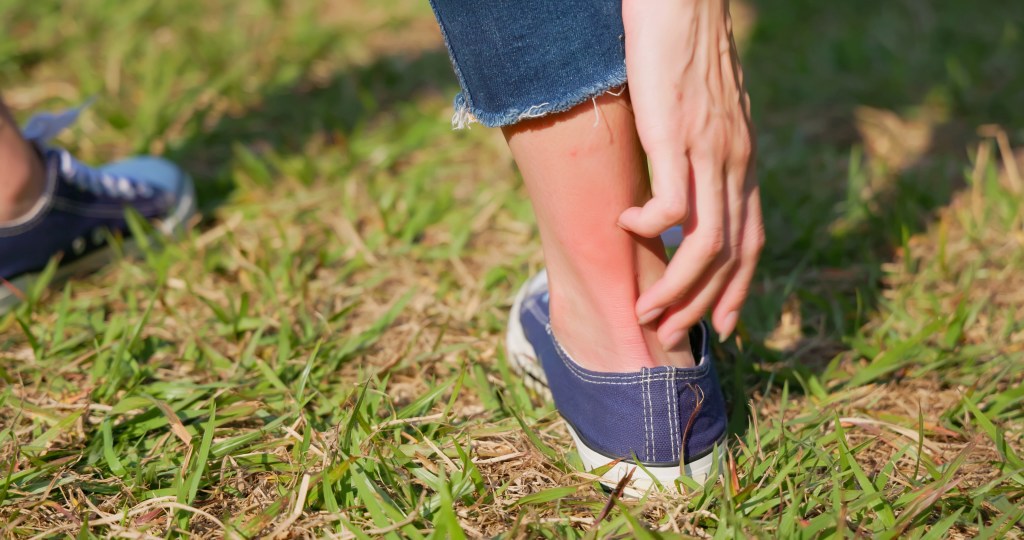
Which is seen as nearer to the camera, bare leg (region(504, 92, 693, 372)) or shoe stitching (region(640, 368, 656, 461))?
bare leg (region(504, 92, 693, 372))

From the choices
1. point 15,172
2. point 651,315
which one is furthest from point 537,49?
point 15,172

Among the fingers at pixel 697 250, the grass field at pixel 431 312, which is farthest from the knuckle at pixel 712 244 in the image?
the grass field at pixel 431 312

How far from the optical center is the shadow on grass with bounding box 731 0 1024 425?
1496mm

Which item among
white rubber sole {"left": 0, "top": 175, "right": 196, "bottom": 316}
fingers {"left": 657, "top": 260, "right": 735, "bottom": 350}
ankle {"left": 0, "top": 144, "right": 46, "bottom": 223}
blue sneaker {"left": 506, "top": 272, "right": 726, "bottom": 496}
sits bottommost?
blue sneaker {"left": 506, "top": 272, "right": 726, "bottom": 496}

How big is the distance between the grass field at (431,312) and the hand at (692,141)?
11.4 inches

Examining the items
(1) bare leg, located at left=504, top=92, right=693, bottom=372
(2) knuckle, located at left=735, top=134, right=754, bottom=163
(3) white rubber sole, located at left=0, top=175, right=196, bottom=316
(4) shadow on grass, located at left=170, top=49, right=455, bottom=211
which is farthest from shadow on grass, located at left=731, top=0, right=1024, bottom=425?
(3) white rubber sole, located at left=0, top=175, right=196, bottom=316

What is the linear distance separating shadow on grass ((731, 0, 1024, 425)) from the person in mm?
233

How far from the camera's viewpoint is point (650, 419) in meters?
1.05

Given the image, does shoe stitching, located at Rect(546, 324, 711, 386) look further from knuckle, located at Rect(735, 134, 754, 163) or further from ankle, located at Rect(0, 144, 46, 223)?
ankle, located at Rect(0, 144, 46, 223)

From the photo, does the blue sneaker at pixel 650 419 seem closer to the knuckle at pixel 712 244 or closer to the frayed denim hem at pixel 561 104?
the knuckle at pixel 712 244

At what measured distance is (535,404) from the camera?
1312 mm

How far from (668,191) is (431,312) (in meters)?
0.71

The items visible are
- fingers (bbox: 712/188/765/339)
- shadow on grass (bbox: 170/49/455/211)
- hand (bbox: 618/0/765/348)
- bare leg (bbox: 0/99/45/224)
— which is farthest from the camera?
shadow on grass (bbox: 170/49/455/211)

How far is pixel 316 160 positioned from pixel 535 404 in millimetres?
1001
